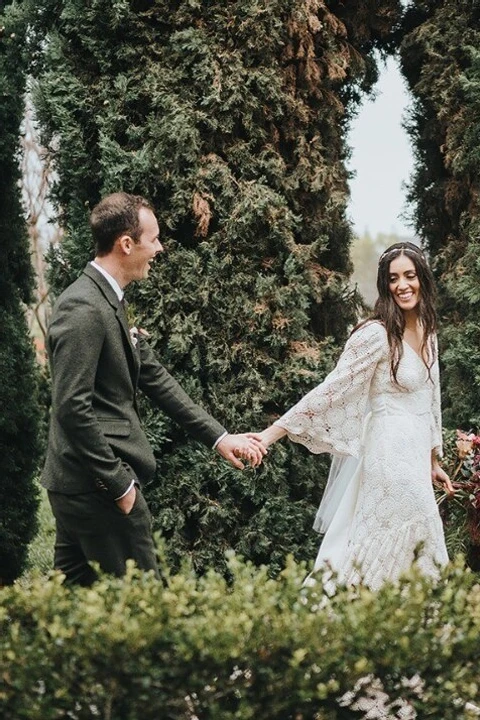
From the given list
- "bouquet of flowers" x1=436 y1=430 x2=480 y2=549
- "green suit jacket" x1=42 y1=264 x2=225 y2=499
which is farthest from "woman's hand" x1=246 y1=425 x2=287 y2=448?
"bouquet of flowers" x1=436 y1=430 x2=480 y2=549

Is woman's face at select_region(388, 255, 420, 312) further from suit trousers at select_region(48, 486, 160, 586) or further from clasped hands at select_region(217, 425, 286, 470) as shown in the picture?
suit trousers at select_region(48, 486, 160, 586)

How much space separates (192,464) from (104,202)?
6.85ft

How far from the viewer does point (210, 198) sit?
5531mm

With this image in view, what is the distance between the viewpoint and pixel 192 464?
5.61m

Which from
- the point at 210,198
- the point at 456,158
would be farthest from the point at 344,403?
the point at 456,158

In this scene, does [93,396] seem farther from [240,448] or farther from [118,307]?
[240,448]

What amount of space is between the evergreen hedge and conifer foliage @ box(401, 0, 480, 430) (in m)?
3.30

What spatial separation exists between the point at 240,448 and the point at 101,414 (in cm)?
86

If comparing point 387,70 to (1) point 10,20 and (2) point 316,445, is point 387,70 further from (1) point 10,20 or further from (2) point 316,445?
(2) point 316,445

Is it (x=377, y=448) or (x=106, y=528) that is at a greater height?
(x=377, y=448)

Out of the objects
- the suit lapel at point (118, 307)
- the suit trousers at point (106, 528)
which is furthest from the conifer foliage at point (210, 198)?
the suit trousers at point (106, 528)

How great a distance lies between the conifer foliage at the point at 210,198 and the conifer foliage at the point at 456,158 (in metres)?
0.80

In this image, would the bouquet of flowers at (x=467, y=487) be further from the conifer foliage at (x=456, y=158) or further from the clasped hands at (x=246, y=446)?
the clasped hands at (x=246, y=446)

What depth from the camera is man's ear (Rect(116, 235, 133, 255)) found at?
3883mm
